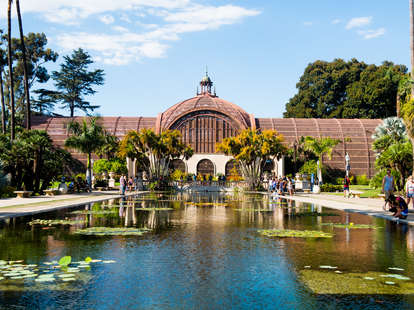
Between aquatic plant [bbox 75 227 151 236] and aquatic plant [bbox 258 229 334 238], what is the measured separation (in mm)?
3501

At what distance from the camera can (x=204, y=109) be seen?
226 ft

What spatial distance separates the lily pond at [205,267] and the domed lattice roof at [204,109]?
182ft

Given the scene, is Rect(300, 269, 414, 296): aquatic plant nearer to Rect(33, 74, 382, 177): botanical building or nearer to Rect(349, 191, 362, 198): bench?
Rect(349, 191, 362, 198): bench

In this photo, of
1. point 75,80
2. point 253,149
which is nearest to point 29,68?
point 75,80

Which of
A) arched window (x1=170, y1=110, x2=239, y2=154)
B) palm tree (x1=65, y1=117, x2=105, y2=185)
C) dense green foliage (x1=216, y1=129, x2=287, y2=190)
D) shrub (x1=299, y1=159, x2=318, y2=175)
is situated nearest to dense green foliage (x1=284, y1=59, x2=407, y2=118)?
shrub (x1=299, y1=159, x2=318, y2=175)

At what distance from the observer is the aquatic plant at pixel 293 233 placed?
12180mm

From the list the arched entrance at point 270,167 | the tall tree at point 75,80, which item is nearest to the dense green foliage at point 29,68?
the tall tree at point 75,80

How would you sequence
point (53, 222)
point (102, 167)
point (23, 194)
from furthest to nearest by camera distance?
1. point (102, 167)
2. point (23, 194)
3. point (53, 222)

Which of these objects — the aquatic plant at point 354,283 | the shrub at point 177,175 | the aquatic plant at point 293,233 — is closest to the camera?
the aquatic plant at point 354,283

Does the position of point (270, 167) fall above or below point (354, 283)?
above

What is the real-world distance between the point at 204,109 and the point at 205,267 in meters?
61.5

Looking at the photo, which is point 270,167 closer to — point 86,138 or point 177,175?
point 177,175

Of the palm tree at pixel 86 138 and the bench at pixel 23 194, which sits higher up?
the palm tree at pixel 86 138

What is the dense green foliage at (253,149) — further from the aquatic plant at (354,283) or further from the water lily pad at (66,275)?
the water lily pad at (66,275)
